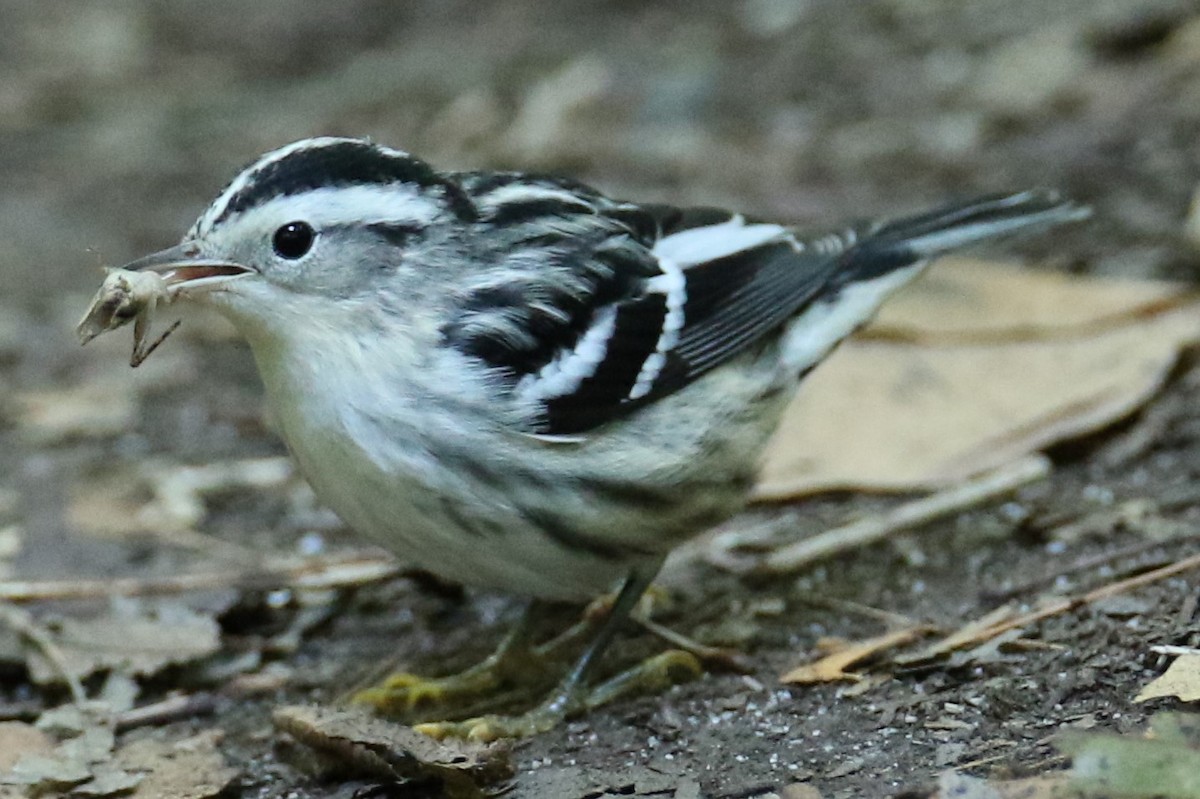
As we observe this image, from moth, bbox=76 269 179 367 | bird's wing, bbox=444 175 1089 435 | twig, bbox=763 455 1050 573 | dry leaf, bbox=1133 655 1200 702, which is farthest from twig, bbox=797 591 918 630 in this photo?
moth, bbox=76 269 179 367

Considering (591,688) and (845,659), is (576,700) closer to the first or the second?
(591,688)

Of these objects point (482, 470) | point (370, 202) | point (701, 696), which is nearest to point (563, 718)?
point (701, 696)

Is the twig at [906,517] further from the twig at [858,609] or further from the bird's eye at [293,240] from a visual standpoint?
the bird's eye at [293,240]

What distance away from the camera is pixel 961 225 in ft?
16.4

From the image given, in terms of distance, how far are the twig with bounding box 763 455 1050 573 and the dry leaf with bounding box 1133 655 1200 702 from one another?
5.06ft

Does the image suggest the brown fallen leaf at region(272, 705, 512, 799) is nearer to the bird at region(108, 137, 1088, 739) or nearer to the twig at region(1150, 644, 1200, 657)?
the bird at region(108, 137, 1088, 739)

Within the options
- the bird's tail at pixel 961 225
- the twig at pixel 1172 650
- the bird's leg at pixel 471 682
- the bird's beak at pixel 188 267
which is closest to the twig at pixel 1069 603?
the twig at pixel 1172 650

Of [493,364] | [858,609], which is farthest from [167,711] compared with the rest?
[858,609]

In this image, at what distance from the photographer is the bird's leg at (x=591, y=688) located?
13.0ft

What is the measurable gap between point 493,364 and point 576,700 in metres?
0.92

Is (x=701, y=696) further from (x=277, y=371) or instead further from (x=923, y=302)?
(x=923, y=302)

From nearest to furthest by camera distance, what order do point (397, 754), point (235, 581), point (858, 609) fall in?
point (397, 754)
point (858, 609)
point (235, 581)

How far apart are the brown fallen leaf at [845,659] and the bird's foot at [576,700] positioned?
30cm

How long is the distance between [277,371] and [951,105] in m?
5.65
